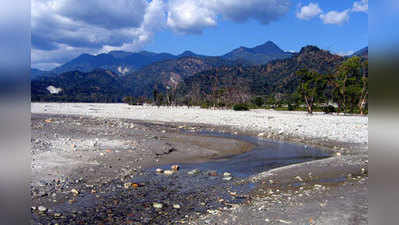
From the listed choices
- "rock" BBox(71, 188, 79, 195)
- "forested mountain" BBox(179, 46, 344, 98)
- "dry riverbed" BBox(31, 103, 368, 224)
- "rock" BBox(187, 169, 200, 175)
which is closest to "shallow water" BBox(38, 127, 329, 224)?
"dry riverbed" BBox(31, 103, 368, 224)

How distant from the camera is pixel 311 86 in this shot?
51.3 m

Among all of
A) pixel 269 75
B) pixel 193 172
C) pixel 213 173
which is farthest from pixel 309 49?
pixel 193 172

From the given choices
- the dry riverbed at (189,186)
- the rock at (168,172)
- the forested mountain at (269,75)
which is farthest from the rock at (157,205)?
the forested mountain at (269,75)

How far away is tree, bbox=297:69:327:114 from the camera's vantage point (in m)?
50.2

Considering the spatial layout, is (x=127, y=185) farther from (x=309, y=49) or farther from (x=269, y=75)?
(x=309, y=49)

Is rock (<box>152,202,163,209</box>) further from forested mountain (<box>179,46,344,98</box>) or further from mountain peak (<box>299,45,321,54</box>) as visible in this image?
mountain peak (<box>299,45,321,54</box>)

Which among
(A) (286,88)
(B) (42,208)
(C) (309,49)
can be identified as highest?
(C) (309,49)

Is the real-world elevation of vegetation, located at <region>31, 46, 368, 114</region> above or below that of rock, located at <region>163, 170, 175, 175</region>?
above

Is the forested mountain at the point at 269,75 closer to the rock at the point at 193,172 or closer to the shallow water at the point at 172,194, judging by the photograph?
the shallow water at the point at 172,194

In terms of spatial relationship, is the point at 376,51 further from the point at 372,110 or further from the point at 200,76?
the point at 200,76

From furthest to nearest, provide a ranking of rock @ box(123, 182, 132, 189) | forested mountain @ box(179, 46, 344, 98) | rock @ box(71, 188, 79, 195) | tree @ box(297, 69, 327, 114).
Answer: forested mountain @ box(179, 46, 344, 98), tree @ box(297, 69, 327, 114), rock @ box(123, 182, 132, 189), rock @ box(71, 188, 79, 195)

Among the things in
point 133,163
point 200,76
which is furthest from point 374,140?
point 200,76

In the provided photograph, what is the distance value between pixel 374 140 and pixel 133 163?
40.6ft

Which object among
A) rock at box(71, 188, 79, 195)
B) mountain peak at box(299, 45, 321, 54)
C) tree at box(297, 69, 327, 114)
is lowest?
rock at box(71, 188, 79, 195)
